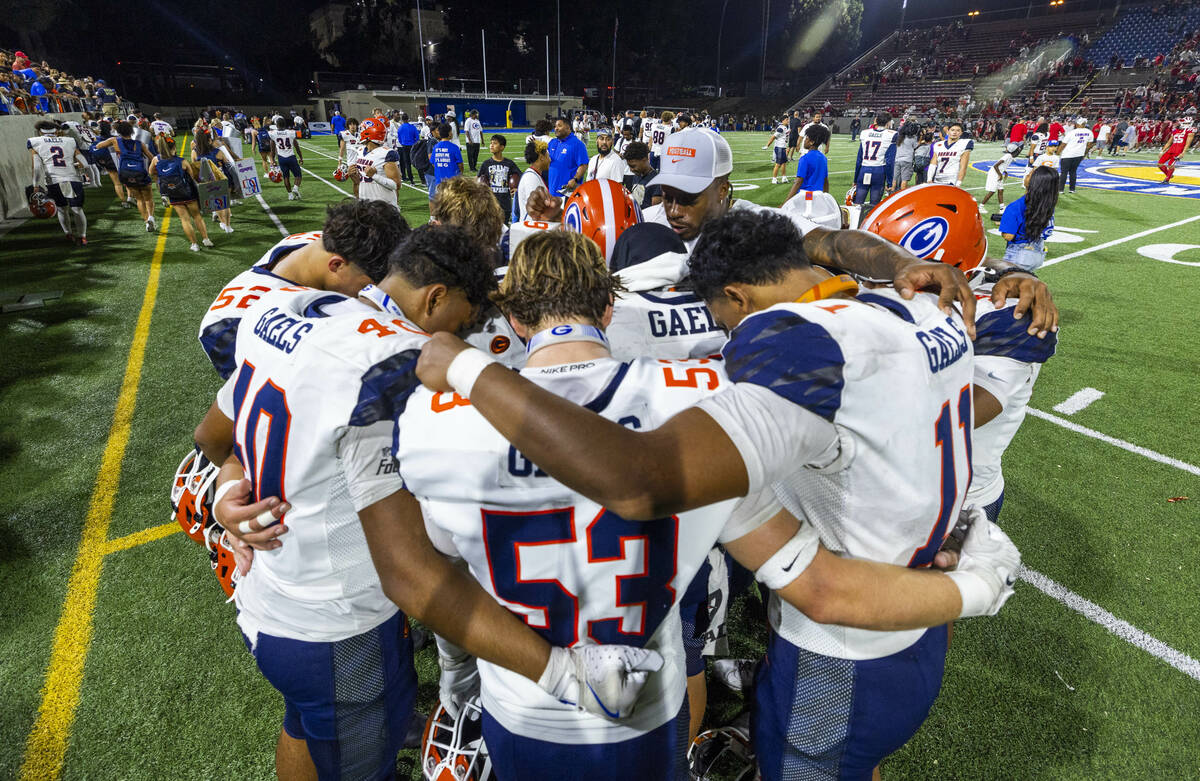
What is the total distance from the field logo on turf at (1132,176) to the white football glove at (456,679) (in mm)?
25043

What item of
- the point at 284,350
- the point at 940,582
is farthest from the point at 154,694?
the point at 940,582

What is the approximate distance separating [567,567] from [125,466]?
18.3 ft

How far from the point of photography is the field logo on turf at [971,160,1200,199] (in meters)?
19.5

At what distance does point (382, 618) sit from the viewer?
6.93ft

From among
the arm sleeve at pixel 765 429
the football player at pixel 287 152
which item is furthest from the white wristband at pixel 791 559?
the football player at pixel 287 152

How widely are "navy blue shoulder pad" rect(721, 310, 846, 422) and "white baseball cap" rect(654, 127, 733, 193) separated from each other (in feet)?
7.68

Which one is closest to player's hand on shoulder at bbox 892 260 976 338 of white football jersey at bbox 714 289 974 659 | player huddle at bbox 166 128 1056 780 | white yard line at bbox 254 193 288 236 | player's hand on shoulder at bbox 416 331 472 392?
player huddle at bbox 166 128 1056 780

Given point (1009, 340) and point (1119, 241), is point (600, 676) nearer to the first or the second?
point (1009, 340)

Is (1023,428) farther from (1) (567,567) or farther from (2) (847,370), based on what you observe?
(1) (567,567)

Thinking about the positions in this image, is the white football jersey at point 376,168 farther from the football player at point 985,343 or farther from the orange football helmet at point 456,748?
the orange football helmet at point 456,748

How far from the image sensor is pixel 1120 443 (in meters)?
5.49

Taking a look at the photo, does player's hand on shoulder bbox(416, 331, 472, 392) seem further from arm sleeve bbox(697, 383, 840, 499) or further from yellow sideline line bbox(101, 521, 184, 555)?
yellow sideline line bbox(101, 521, 184, 555)

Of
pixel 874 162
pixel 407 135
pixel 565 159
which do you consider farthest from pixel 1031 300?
pixel 407 135

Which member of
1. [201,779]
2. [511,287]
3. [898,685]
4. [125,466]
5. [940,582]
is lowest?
[201,779]
